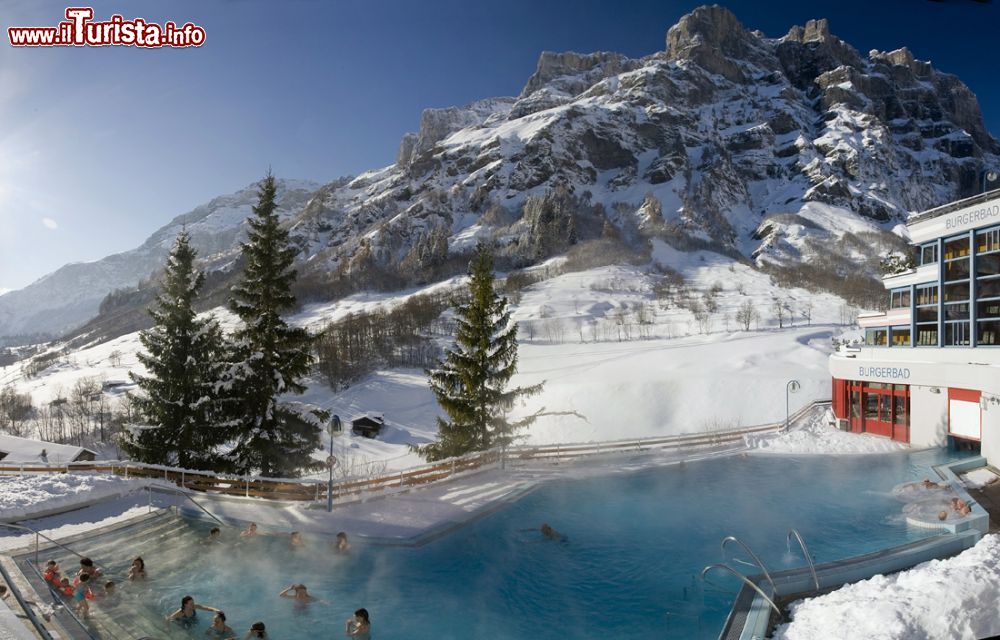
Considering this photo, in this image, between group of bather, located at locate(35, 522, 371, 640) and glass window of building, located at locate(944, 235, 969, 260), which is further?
glass window of building, located at locate(944, 235, 969, 260)

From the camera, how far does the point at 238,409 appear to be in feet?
59.6

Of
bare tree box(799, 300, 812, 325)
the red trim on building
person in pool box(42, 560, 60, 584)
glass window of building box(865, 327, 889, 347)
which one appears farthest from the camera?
bare tree box(799, 300, 812, 325)

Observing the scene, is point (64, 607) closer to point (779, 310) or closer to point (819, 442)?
point (819, 442)

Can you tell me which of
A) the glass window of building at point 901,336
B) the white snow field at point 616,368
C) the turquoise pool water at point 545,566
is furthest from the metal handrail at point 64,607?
the glass window of building at point 901,336

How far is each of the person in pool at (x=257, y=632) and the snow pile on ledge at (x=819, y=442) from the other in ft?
68.1

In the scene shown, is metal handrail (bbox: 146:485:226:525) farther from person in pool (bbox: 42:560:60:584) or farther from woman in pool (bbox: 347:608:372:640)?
woman in pool (bbox: 347:608:372:640)

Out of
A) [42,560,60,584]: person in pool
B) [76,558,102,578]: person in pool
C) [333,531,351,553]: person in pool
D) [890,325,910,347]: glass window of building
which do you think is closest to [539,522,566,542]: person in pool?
[333,531,351,553]: person in pool

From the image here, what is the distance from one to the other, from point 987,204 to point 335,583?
77.8 feet

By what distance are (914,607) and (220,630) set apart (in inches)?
→ 428

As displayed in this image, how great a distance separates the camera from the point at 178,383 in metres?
18.8

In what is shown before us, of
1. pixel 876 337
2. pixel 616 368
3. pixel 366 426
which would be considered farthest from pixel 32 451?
pixel 616 368

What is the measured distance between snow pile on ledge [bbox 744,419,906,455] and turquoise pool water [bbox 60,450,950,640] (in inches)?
198

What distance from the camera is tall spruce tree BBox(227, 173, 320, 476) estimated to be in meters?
18.1

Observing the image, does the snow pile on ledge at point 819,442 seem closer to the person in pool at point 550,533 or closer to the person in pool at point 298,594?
the person in pool at point 550,533
